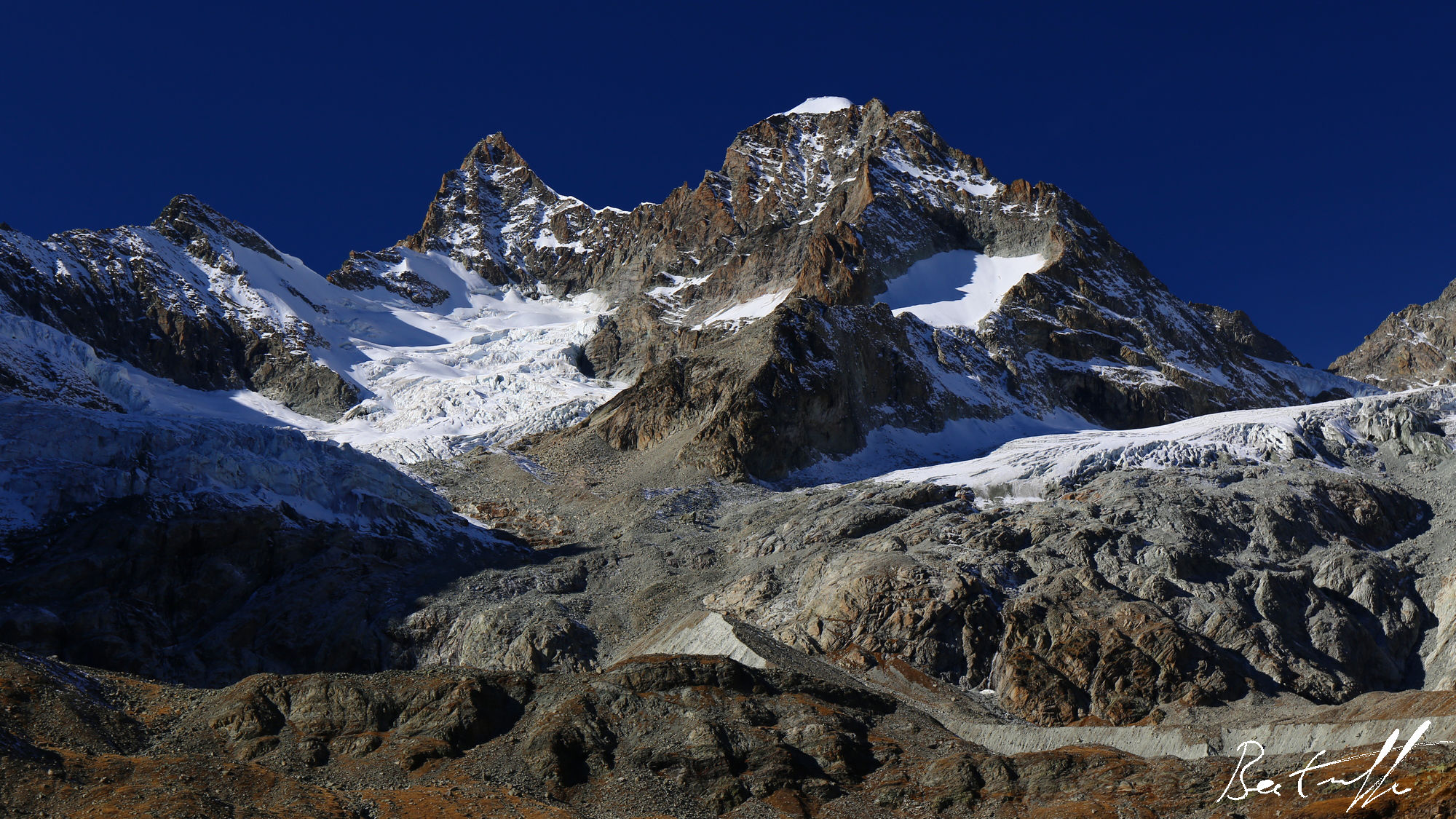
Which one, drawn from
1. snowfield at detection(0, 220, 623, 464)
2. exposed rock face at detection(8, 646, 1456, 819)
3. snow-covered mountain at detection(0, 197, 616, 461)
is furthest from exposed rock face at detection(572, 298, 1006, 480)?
exposed rock face at detection(8, 646, 1456, 819)

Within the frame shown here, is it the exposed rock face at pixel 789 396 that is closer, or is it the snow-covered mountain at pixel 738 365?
the exposed rock face at pixel 789 396

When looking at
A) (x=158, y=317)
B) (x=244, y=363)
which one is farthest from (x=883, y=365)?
(x=158, y=317)

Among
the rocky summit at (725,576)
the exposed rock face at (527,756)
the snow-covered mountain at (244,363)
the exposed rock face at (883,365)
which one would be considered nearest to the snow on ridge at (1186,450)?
the rocky summit at (725,576)

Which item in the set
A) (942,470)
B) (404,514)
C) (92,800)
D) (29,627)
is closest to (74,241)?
(404,514)

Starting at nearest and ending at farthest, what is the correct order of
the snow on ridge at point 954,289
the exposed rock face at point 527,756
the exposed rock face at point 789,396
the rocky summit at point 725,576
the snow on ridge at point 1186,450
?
the exposed rock face at point 527,756, the rocky summit at point 725,576, the snow on ridge at point 1186,450, the exposed rock face at point 789,396, the snow on ridge at point 954,289

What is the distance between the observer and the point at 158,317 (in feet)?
598

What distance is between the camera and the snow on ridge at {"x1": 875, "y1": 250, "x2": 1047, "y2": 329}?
17812cm

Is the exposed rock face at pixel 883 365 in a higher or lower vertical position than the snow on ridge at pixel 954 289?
lower
